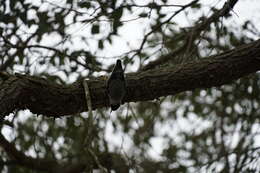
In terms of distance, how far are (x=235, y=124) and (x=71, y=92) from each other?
10.0ft

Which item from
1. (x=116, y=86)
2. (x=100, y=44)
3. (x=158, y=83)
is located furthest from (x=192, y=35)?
(x=116, y=86)

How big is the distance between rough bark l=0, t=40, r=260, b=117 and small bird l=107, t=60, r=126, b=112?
0.11 meters

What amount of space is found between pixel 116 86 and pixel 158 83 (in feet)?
1.10

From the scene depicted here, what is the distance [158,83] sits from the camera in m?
2.85

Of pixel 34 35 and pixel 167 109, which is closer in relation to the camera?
pixel 34 35

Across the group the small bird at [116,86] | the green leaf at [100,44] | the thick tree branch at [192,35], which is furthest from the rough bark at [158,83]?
the green leaf at [100,44]

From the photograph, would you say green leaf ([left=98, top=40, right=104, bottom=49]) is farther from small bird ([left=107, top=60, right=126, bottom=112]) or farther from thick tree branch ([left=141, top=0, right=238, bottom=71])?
small bird ([left=107, top=60, right=126, bottom=112])

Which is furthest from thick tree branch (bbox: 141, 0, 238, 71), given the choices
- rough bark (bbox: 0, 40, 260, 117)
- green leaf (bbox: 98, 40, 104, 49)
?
rough bark (bbox: 0, 40, 260, 117)

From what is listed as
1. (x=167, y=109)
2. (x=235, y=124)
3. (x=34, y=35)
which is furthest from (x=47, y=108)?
(x=167, y=109)

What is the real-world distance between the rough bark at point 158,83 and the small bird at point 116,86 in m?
0.11

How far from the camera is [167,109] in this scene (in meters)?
6.47

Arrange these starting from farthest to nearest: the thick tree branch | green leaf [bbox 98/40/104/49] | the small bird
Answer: green leaf [bbox 98/40/104/49]
the thick tree branch
the small bird

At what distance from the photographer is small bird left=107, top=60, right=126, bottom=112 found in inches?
105

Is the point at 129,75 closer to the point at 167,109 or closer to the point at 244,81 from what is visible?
the point at 244,81
